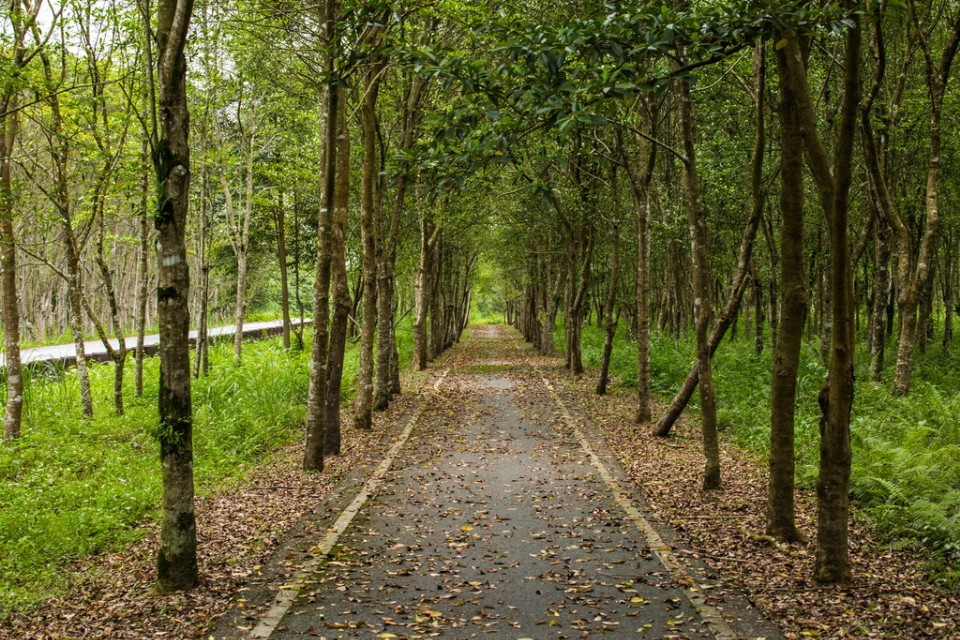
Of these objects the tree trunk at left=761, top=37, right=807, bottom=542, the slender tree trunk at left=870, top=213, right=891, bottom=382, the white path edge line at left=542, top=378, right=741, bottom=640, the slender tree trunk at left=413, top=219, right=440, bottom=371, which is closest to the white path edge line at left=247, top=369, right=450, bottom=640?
the white path edge line at left=542, top=378, right=741, bottom=640

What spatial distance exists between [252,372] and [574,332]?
34.5 feet

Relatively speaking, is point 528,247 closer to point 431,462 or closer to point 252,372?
point 252,372

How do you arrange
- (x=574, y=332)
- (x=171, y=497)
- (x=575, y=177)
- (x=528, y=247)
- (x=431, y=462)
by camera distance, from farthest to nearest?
1. (x=528, y=247)
2. (x=574, y=332)
3. (x=575, y=177)
4. (x=431, y=462)
5. (x=171, y=497)

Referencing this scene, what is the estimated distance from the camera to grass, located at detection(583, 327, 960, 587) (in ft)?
22.7

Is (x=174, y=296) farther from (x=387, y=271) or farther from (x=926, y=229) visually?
(x=926, y=229)

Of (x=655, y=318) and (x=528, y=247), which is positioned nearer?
(x=528, y=247)

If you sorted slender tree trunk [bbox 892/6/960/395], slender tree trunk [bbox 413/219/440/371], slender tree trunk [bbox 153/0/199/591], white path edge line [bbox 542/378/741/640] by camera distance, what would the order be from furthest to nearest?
slender tree trunk [bbox 413/219/440/371]
slender tree trunk [bbox 892/6/960/395]
slender tree trunk [bbox 153/0/199/591]
white path edge line [bbox 542/378/741/640]

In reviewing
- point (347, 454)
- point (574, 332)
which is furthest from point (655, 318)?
point (347, 454)

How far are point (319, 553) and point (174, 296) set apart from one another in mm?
2909

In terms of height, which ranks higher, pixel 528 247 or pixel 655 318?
pixel 528 247

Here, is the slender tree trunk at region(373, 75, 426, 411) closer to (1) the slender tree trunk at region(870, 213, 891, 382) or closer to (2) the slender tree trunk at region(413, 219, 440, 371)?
(2) the slender tree trunk at region(413, 219, 440, 371)

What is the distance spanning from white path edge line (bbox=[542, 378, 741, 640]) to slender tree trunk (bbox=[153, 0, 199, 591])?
4.17m

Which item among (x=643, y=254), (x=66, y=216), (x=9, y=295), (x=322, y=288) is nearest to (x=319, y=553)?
(x=322, y=288)

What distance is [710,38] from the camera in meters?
5.41
